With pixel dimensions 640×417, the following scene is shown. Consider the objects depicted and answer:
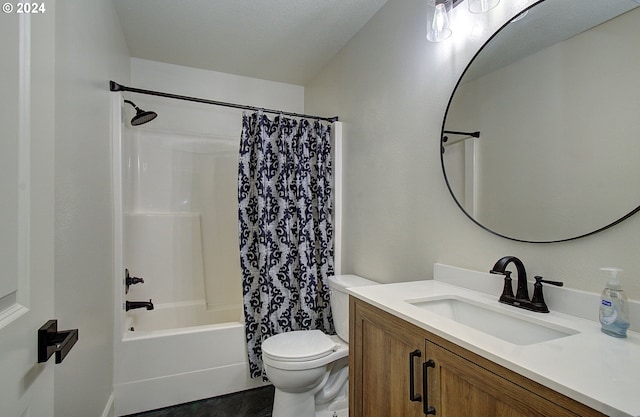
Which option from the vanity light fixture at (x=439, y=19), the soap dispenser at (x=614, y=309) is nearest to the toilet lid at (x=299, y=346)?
the soap dispenser at (x=614, y=309)

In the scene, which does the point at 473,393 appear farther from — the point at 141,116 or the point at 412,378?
the point at 141,116

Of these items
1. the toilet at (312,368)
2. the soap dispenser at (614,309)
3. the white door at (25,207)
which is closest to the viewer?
the white door at (25,207)

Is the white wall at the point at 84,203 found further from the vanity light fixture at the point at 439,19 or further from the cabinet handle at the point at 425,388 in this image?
the vanity light fixture at the point at 439,19

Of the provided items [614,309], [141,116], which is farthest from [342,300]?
[141,116]

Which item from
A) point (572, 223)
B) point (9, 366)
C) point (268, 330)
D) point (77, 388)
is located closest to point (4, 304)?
point (9, 366)

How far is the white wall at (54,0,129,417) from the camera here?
1.05 metres

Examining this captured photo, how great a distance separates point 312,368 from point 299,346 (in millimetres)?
138

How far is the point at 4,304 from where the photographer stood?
0.53 m

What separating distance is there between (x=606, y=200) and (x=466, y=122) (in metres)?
0.59

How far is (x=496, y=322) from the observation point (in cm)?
→ 105

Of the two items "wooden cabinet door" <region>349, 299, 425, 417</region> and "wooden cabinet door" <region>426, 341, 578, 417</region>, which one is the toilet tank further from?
"wooden cabinet door" <region>426, 341, 578, 417</region>

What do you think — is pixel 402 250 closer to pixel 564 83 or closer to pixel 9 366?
pixel 564 83

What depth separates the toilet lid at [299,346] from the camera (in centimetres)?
160

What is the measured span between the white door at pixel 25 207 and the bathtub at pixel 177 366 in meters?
1.33
